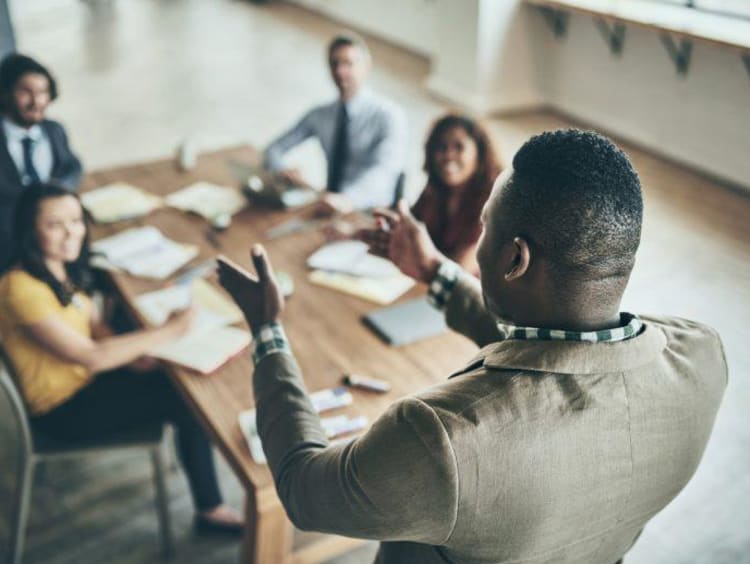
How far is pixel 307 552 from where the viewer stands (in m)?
2.13

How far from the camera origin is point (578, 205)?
102 centimetres

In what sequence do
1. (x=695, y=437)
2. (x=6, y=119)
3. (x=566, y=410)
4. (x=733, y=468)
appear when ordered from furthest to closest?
1. (x=6, y=119)
2. (x=733, y=468)
3. (x=695, y=437)
4. (x=566, y=410)

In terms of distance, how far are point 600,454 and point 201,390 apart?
3.90ft

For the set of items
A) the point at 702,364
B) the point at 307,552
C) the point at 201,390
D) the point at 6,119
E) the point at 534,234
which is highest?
the point at 534,234

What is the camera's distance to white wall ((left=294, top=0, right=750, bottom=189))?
17.0ft

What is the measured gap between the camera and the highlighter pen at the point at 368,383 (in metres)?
1.96

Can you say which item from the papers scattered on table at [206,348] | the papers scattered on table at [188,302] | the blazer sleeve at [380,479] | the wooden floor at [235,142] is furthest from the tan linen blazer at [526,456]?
the wooden floor at [235,142]

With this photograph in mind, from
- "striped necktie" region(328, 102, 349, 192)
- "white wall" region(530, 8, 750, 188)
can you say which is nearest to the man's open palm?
"striped necktie" region(328, 102, 349, 192)

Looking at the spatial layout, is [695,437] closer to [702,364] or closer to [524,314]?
[702,364]

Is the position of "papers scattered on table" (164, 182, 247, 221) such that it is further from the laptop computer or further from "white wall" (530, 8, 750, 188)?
"white wall" (530, 8, 750, 188)

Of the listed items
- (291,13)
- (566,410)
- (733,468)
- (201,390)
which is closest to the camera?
(566,410)

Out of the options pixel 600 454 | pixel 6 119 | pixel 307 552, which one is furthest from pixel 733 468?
pixel 6 119

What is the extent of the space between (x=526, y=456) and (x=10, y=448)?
196 cm

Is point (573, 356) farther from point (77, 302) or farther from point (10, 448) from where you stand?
point (10, 448)
